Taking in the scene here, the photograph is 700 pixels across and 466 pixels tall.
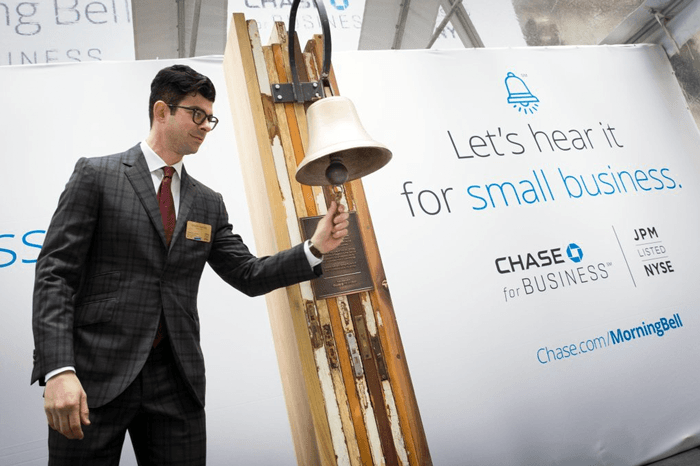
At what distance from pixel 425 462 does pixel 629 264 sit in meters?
2.62

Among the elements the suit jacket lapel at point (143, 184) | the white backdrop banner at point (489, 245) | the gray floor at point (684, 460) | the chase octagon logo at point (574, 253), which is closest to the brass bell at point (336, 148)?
the suit jacket lapel at point (143, 184)

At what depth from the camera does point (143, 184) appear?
1514 millimetres

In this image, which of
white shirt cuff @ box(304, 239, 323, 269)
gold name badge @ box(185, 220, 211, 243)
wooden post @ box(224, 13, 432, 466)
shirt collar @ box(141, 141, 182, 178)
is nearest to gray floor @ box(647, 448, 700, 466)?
wooden post @ box(224, 13, 432, 466)

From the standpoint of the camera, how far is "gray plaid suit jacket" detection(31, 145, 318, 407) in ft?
4.23

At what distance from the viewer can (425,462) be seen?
5.54ft

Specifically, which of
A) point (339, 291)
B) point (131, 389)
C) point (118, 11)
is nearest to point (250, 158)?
point (339, 291)

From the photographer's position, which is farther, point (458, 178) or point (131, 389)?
point (458, 178)

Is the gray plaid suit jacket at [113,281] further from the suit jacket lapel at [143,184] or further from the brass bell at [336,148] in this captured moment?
the brass bell at [336,148]

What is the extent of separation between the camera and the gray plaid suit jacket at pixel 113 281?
1.29 metres

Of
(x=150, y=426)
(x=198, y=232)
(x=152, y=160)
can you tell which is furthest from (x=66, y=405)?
(x=152, y=160)

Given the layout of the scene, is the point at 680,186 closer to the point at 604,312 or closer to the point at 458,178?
the point at 604,312

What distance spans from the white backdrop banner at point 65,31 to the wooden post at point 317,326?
200 cm

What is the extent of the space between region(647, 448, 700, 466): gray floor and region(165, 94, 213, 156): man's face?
3449 millimetres

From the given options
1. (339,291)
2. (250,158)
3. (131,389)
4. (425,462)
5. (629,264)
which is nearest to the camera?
(131,389)
